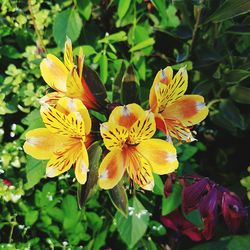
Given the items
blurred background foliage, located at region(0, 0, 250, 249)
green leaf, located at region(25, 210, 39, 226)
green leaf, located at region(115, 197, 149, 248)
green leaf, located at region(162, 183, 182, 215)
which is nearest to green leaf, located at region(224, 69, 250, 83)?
blurred background foliage, located at region(0, 0, 250, 249)

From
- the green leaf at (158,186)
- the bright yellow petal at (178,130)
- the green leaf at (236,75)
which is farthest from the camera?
the green leaf at (236,75)

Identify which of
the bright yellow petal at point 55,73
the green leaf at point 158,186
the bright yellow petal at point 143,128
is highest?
the bright yellow petal at point 55,73

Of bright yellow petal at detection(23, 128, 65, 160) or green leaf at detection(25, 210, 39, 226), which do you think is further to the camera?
green leaf at detection(25, 210, 39, 226)

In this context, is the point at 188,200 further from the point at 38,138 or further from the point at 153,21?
the point at 153,21

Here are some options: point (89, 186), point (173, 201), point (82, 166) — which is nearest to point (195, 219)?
point (173, 201)

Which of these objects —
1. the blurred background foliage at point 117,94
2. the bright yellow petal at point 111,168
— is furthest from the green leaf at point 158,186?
the bright yellow petal at point 111,168

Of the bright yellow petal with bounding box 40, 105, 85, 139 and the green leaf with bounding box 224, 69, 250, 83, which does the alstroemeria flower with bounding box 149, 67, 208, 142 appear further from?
the green leaf with bounding box 224, 69, 250, 83

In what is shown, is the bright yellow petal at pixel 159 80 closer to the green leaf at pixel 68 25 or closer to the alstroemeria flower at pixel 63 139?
the alstroemeria flower at pixel 63 139
